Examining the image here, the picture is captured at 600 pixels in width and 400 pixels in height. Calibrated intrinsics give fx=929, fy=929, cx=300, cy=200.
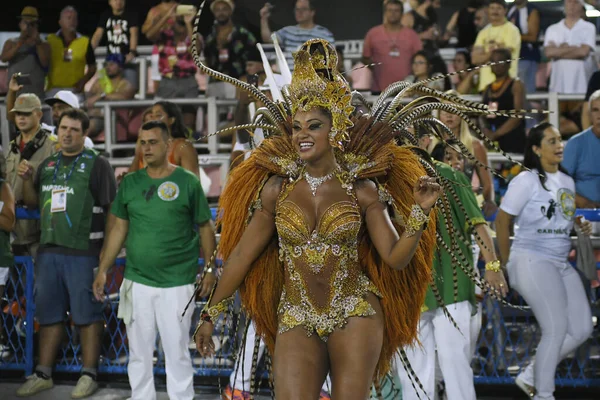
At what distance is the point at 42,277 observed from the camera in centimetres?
668

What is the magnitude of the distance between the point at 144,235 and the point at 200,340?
2252 mm

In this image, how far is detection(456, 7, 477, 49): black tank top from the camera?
9680mm

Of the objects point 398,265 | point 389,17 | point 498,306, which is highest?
point 389,17

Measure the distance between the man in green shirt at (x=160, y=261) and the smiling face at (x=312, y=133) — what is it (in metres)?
2.49

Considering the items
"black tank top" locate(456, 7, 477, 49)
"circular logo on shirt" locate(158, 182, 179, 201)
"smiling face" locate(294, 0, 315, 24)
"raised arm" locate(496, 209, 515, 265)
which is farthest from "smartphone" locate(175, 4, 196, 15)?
"raised arm" locate(496, 209, 515, 265)

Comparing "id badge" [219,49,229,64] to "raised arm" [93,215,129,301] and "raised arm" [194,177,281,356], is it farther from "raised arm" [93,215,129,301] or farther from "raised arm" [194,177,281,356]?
"raised arm" [194,177,281,356]

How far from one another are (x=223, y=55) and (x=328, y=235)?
→ 6181 millimetres

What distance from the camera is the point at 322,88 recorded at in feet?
12.4

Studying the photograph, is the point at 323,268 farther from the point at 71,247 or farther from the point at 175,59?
the point at 175,59

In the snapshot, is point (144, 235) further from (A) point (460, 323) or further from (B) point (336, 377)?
(B) point (336, 377)

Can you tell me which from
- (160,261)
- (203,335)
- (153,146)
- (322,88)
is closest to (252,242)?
(203,335)

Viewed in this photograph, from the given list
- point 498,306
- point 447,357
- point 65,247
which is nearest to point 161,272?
point 65,247

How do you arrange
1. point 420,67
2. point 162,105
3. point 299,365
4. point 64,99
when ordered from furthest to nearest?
point 420,67 < point 64,99 < point 162,105 < point 299,365

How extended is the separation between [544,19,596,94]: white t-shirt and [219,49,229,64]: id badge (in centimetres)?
331
